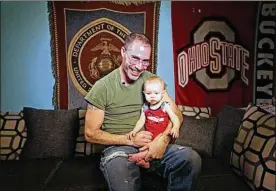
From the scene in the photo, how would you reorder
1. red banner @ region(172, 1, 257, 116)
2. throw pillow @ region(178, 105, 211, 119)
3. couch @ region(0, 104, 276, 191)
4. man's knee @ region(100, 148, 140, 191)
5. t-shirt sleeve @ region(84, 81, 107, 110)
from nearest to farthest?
man's knee @ region(100, 148, 140, 191) < t-shirt sleeve @ region(84, 81, 107, 110) < couch @ region(0, 104, 276, 191) < throw pillow @ region(178, 105, 211, 119) < red banner @ region(172, 1, 257, 116)

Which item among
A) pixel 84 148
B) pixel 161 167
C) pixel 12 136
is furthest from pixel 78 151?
pixel 161 167

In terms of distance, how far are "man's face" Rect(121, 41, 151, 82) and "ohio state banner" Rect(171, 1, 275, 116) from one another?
3.21 ft

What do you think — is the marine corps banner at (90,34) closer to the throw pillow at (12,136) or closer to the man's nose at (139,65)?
the throw pillow at (12,136)

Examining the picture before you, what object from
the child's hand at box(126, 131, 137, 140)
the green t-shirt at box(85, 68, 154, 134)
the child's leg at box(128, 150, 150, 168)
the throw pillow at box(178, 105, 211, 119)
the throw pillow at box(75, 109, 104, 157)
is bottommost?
the throw pillow at box(75, 109, 104, 157)

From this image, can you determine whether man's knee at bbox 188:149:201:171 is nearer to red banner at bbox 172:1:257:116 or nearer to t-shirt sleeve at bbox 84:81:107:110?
t-shirt sleeve at bbox 84:81:107:110

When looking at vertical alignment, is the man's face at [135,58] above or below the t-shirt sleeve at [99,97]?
above

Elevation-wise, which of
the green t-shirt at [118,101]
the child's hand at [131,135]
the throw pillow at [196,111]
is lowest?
the child's hand at [131,135]

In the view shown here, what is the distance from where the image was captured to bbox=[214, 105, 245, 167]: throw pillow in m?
2.10

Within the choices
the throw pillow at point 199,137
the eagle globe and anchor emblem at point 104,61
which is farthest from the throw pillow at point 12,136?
the throw pillow at point 199,137

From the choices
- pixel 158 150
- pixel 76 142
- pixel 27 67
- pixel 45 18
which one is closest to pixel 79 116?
pixel 76 142

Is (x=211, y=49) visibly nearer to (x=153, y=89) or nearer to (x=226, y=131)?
(x=226, y=131)

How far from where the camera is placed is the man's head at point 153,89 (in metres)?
1.52

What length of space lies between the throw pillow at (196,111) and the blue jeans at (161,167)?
85 centimetres

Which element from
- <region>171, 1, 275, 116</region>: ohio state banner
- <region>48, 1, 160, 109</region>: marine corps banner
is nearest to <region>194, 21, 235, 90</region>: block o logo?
<region>171, 1, 275, 116</region>: ohio state banner
